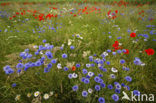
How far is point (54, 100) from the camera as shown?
1178 mm

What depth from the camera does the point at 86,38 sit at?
234 centimetres

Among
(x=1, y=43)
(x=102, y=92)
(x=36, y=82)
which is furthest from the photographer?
(x=1, y=43)

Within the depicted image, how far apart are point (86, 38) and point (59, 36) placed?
0.63 meters

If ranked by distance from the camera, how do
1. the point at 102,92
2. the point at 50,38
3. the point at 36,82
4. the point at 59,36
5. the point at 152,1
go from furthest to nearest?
the point at 152,1 → the point at 50,38 → the point at 59,36 → the point at 36,82 → the point at 102,92

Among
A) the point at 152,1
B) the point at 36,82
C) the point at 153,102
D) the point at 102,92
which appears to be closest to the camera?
the point at 102,92

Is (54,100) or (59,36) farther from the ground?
(59,36)

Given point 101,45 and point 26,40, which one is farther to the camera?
point 26,40

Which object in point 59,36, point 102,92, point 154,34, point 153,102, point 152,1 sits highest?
point 152,1

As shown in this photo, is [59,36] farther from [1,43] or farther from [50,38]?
[1,43]

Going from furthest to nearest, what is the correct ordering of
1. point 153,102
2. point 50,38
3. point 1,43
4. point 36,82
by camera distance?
point 50,38
point 1,43
point 36,82
point 153,102

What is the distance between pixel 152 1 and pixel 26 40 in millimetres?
10503

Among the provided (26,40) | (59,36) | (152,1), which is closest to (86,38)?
(59,36)

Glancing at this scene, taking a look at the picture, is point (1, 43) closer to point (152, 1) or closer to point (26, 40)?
point (26, 40)

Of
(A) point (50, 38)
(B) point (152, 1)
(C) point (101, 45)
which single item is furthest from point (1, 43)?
(B) point (152, 1)
